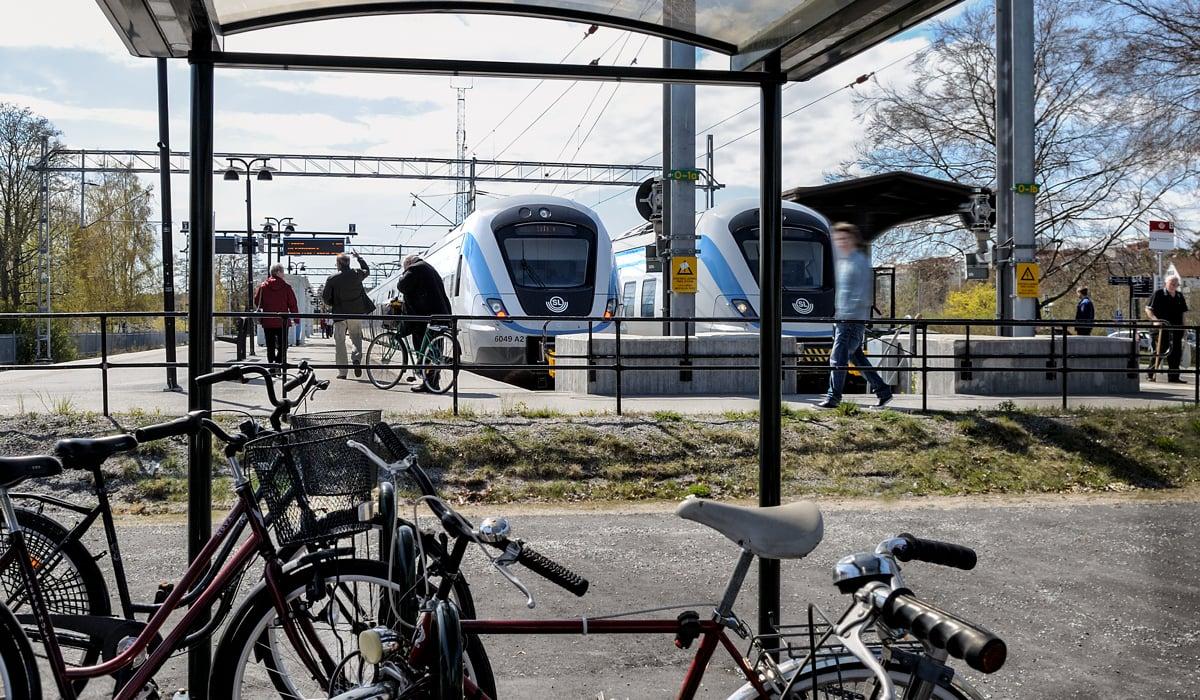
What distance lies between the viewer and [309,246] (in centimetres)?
5722

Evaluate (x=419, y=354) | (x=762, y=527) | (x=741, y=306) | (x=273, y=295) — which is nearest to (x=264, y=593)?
(x=762, y=527)

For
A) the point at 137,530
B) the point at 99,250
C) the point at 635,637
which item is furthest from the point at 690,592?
the point at 99,250

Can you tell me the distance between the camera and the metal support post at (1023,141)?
15078mm

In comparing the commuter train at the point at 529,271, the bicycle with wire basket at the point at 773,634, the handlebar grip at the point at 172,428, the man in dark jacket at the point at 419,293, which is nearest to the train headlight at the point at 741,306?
the commuter train at the point at 529,271

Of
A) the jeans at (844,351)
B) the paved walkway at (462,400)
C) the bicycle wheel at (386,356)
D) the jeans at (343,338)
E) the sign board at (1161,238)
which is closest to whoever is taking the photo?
the paved walkway at (462,400)

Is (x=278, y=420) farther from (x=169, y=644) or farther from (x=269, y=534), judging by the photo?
(x=169, y=644)

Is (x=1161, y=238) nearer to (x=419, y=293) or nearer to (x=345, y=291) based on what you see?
(x=419, y=293)

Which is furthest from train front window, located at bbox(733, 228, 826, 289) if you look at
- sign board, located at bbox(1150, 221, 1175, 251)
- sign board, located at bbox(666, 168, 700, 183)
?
sign board, located at bbox(666, 168, 700, 183)

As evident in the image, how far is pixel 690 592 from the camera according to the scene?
5.39 m

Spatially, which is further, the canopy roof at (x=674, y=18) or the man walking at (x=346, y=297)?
the man walking at (x=346, y=297)

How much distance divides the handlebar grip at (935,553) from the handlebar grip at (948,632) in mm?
187

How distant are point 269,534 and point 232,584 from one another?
0.59 feet

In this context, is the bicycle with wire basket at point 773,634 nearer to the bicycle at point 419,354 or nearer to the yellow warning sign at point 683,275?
the bicycle at point 419,354

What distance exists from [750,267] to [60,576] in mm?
15940
